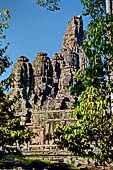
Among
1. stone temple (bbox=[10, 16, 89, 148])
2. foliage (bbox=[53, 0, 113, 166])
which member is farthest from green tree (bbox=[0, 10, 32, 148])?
stone temple (bbox=[10, 16, 89, 148])

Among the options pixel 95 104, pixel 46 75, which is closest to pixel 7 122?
pixel 95 104

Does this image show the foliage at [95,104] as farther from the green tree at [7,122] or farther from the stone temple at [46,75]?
Answer: the stone temple at [46,75]

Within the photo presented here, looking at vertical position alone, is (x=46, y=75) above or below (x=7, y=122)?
above

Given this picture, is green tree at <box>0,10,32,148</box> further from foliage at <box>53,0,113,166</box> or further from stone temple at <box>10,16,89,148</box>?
stone temple at <box>10,16,89,148</box>

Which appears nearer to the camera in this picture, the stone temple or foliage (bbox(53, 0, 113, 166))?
foliage (bbox(53, 0, 113, 166))

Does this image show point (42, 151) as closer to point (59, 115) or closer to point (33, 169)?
point (33, 169)

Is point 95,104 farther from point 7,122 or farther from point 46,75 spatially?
point 46,75

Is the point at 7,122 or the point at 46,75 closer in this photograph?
the point at 7,122

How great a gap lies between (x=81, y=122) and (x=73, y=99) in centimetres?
4616

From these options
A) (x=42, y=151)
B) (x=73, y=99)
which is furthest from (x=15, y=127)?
(x=73, y=99)

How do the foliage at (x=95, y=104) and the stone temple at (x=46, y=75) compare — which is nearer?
the foliage at (x=95, y=104)

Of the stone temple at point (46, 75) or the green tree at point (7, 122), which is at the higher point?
the stone temple at point (46, 75)

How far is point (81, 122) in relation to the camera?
7871 mm

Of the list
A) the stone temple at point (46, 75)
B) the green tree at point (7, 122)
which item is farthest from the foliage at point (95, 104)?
the stone temple at point (46, 75)
